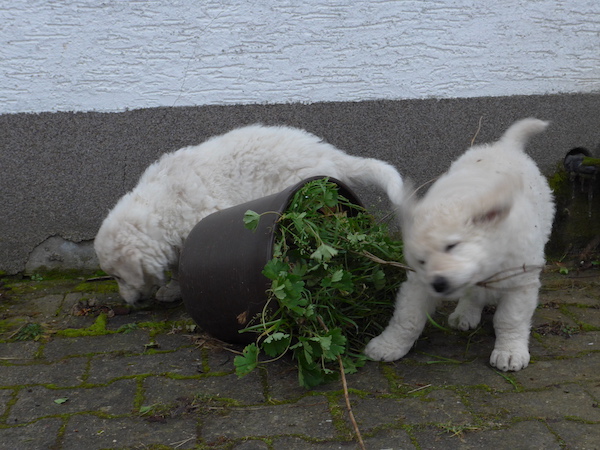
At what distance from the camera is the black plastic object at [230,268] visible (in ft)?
9.21

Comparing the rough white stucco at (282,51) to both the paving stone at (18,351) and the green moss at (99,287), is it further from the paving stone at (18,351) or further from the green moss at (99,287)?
the paving stone at (18,351)

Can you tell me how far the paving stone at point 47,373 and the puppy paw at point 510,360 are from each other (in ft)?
6.22

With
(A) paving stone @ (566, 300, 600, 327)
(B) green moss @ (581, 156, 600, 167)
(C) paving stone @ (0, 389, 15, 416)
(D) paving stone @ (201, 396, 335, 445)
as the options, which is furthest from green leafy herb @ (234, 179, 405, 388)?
(B) green moss @ (581, 156, 600, 167)

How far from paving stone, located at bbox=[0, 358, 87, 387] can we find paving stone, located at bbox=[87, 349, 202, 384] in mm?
64

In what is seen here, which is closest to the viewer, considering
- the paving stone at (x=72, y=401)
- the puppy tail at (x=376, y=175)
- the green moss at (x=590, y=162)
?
the paving stone at (x=72, y=401)

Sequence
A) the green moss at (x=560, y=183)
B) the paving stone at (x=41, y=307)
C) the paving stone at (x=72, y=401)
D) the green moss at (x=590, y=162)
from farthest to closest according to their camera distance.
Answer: the green moss at (x=560, y=183) → the green moss at (x=590, y=162) → the paving stone at (x=41, y=307) → the paving stone at (x=72, y=401)

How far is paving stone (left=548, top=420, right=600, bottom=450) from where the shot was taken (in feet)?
7.16

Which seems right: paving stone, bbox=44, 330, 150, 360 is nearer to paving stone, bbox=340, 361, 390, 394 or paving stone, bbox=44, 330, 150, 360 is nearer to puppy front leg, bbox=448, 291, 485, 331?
paving stone, bbox=340, 361, 390, 394

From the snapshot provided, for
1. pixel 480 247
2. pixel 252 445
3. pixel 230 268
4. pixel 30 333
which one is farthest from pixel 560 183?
pixel 30 333

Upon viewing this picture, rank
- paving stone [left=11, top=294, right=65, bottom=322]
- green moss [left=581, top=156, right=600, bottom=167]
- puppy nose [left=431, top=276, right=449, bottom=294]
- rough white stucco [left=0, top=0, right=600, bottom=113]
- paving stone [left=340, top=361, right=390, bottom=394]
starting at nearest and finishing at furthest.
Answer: puppy nose [left=431, top=276, right=449, bottom=294] → paving stone [left=340, top=361, right=390, bottom=394] → paving stone [left=11, top=294, right=65, bottom=322] → rough white stucco [left=0, top=0, right=600, bottom=113] → green moss [left=581, top=156, right=600, bottom=167]

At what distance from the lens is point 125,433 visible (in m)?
2.37

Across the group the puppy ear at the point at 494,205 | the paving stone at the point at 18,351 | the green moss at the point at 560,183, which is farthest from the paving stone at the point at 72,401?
the green moss at the point at 560,183

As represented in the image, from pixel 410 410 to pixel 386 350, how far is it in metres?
0.47

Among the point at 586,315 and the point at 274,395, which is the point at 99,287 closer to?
the point at 274,395
